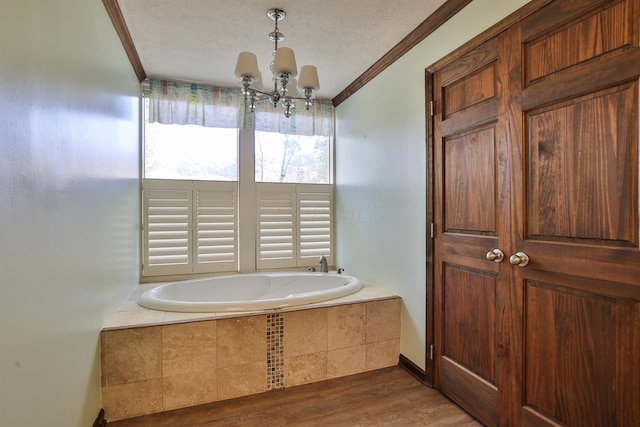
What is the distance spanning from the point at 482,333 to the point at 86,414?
207cm

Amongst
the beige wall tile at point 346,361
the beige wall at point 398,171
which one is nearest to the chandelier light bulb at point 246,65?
the beige wall at point 398,171

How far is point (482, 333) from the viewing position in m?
1.77

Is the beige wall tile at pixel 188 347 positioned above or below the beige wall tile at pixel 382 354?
above

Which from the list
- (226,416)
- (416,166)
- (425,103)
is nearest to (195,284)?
(226,416)

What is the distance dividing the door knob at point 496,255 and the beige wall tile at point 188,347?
165cm

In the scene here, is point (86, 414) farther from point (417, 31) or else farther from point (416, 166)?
point (417, 31)

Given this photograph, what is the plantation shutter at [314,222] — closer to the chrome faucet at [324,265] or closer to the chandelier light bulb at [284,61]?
the chrome faucet at [324,265]

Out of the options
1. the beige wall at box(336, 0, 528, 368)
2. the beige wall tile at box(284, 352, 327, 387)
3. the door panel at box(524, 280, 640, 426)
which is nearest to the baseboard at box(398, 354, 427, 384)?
the beige wall at box(336, 0, 528, 368)

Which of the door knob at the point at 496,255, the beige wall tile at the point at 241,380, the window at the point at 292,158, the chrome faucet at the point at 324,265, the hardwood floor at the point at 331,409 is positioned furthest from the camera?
the window at the point at 292,158

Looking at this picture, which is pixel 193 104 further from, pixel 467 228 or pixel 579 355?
pixel 579 355

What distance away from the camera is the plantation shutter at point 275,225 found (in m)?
3.36

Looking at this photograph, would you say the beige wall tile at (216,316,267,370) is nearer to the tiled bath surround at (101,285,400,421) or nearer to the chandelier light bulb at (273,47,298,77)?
the tiled bath surround at (101,285,400,421)

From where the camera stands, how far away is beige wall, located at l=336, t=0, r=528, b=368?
2.05 m

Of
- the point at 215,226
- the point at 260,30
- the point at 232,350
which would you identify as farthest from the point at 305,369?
the point at 260,30
